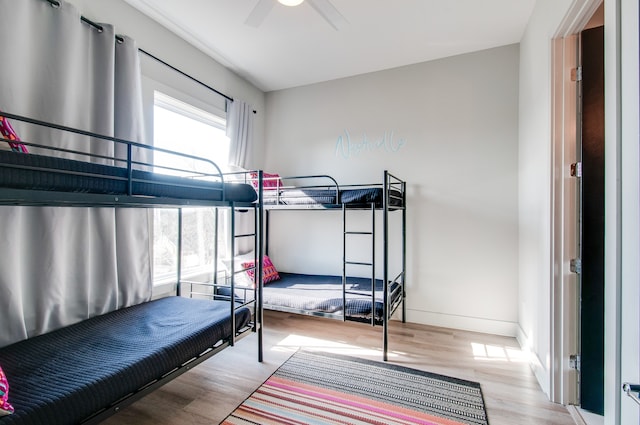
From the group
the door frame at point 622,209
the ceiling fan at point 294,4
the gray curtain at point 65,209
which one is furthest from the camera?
the ceiling fan at point 294,4

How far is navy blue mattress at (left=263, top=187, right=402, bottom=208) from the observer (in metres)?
2.50

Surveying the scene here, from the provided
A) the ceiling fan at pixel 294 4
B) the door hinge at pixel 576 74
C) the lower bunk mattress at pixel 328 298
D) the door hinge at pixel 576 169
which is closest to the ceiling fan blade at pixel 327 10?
the ceiling fan at pixel 294 4

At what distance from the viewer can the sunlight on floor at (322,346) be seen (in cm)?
247

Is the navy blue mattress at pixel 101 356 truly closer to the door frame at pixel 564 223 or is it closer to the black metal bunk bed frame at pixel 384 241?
the black metal bunk bed frame at pixel 384 241

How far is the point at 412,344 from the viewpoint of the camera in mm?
2605

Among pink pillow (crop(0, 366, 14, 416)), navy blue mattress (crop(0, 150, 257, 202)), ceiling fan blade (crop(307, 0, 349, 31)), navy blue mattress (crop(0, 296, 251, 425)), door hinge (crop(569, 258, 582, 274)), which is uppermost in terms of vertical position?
ceiling fan blade (crop(307, 0, 349, 31))

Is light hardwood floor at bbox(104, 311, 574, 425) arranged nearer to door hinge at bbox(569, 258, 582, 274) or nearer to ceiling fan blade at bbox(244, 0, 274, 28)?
door hinge at bbox(569, 258, 582, 274)

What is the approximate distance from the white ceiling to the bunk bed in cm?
126

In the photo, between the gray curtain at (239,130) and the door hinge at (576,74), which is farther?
the gray curtain at (239,130)

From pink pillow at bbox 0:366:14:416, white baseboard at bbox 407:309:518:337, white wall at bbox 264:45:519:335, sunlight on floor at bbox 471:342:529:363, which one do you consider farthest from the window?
sunlight on floor at bbox 471:342:529:363

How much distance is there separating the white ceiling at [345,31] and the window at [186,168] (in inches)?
25.5

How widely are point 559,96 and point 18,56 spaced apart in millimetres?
3147

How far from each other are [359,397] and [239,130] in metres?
2.78

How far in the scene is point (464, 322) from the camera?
115 inches
